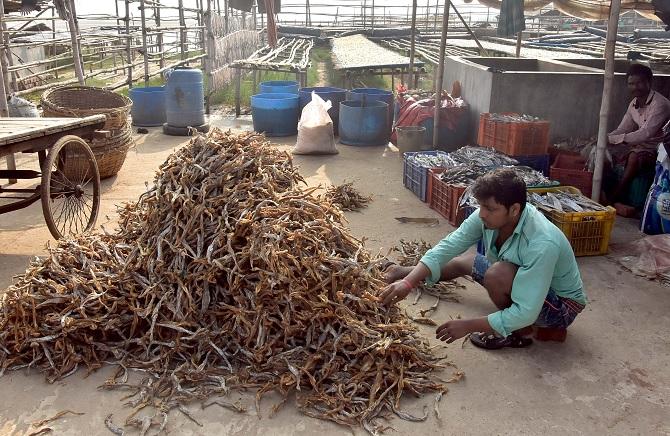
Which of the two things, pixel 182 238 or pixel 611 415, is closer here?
pixel 611 415

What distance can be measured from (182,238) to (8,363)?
46.9 inches

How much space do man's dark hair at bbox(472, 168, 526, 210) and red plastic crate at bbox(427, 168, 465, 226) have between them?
2.48 m

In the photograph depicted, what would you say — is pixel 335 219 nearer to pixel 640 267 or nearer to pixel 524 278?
pixel 524 278

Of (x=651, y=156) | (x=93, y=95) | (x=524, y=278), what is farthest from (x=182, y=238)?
(x=651, y=156)

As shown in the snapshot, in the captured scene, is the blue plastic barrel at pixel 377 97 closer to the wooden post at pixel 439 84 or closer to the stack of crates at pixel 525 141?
the wooden post at pixel 439 84

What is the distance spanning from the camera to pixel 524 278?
3.16 m

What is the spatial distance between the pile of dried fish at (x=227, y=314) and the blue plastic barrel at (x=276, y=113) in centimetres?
608

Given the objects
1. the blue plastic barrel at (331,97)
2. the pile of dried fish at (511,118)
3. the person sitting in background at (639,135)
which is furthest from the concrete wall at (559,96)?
the blue plastic barrel at (331,97)

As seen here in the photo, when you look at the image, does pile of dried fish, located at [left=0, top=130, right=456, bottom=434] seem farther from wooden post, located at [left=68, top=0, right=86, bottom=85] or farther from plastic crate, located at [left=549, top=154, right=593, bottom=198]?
wooden post, located at [left=68, top=0, right=86, bottom=85]

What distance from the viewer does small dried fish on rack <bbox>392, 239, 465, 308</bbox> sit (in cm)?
434

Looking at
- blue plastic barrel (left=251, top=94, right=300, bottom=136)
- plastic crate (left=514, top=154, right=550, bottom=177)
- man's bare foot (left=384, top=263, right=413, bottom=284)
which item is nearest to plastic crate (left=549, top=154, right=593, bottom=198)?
plastic crate (left=514, top=154, right=550, bottom=177)

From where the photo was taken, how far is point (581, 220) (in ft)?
16.2

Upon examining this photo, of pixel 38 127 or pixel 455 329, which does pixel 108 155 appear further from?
pixel 455 329

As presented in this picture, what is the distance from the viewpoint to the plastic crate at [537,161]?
22.2ft
